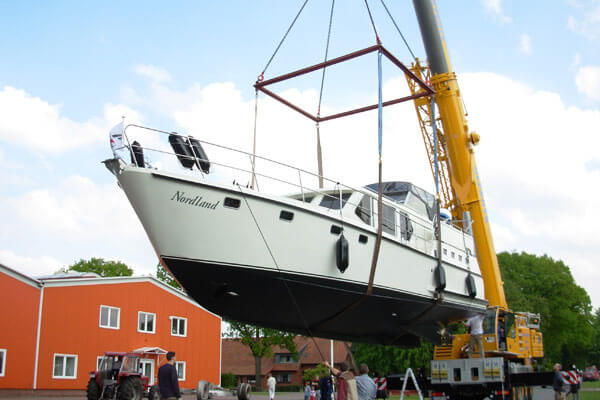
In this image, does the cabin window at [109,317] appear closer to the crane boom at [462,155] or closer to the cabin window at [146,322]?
the cabin window at [146,322]

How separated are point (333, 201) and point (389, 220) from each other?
1010 millimetres

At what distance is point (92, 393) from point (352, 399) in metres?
10.4

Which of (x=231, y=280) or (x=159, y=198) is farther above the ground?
(x=159, y=198)

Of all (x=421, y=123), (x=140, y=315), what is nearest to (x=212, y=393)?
(x=140, y=315)

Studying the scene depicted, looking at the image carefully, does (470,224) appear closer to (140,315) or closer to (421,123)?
(421,123)

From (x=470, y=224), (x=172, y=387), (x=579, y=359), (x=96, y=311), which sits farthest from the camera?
(x=579, y=359)

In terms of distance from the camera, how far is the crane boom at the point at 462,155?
480 inches

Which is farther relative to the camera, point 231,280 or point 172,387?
point 231,280

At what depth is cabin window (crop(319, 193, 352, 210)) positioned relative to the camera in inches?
361

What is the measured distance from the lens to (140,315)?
74.4 ft

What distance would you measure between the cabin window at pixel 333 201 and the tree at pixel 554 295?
30.9 metres

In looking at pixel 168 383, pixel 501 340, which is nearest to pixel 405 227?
pixel 501 340

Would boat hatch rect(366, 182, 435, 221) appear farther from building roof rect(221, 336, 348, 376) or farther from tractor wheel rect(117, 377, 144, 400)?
building roof rect(221, 336, 348, 376)

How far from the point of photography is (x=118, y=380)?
48.4ft
